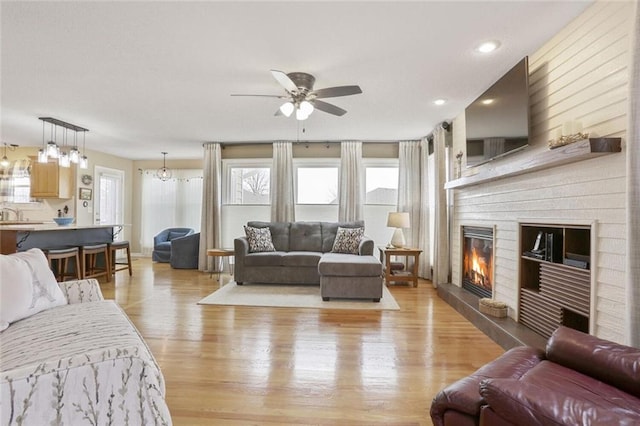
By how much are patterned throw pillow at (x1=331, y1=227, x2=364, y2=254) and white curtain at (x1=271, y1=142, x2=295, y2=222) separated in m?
1.24

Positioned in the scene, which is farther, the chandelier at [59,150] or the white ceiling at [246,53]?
the chandelier at [59,150]

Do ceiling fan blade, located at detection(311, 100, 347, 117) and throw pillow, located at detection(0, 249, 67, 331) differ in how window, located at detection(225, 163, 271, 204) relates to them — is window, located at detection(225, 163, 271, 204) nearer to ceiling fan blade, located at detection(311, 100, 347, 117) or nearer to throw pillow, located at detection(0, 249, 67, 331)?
ceiling fan blade, located at detection(311, 100, 347, 117)

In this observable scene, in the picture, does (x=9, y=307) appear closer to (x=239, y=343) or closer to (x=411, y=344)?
(x=239, y=343)

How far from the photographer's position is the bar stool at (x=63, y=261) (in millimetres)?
4297

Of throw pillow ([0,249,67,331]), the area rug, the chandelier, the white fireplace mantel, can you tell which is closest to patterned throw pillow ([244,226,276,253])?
the area rug

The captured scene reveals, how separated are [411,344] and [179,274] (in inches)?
179

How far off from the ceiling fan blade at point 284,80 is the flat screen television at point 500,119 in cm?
196

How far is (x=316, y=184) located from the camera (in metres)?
6.25

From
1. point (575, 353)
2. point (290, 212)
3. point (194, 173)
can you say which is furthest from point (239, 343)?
point (194, 173)

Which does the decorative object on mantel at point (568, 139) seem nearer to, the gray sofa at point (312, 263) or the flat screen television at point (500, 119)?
the flat screen television at point (500, 119)

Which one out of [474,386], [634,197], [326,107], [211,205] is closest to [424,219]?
[326,107]

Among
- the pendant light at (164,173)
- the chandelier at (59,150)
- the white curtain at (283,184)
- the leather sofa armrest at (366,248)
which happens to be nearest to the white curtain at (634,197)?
the leather sofa armrest at (366,248)

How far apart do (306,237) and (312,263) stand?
0.77 m

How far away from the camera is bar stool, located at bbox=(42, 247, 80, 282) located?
4297 mm
